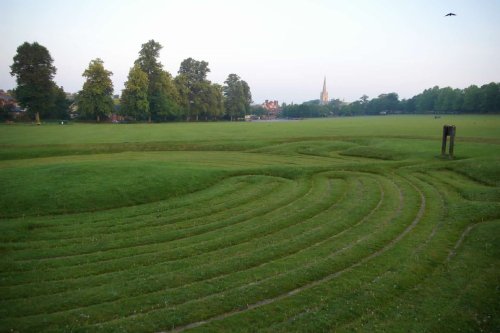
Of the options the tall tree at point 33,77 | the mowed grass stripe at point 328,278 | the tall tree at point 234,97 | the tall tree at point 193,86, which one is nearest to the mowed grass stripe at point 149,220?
the mowed grass stripe at point 328,278

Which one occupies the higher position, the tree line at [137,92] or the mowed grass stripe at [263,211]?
the tree line at [137,92]

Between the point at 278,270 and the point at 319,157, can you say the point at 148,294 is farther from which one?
the point at 319,157

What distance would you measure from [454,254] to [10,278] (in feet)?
53.0

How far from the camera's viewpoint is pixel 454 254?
44.0ft

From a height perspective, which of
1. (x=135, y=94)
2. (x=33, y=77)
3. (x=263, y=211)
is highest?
(x=33, y=77)

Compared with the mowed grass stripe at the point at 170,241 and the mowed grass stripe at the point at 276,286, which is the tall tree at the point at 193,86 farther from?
the mowed grass stripe at the point at 276,286

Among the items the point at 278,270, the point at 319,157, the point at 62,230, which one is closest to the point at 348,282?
the point at 278,270

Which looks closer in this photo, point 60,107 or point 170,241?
point 170,241

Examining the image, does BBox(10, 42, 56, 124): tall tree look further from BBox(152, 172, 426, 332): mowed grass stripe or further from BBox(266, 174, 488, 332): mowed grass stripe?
BBox(266, 174, 488, 332): mowed grass stripe

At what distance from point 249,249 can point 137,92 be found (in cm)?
9160

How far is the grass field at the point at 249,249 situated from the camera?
A: 962 centimetres

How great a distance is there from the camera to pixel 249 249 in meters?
14.0

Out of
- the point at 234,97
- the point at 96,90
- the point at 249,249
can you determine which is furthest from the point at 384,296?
the point at 234,97

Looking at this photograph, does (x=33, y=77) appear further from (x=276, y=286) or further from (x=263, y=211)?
(x=276, y=286)
